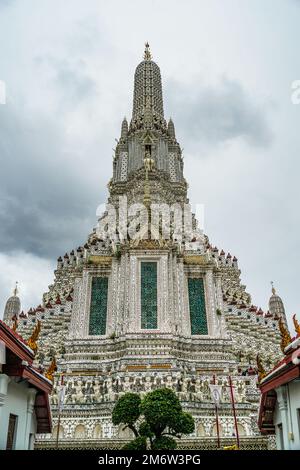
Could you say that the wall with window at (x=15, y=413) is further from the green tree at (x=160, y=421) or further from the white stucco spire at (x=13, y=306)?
the white stucco spire at (x=13, y=306)

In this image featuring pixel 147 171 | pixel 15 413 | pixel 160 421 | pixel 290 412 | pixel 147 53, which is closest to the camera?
pixel 290 412

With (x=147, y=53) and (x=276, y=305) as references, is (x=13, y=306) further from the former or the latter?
(x=147, y=53)

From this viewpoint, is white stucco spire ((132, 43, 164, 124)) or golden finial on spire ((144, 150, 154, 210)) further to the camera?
white stucco spire ((132, 43, 164, 124))

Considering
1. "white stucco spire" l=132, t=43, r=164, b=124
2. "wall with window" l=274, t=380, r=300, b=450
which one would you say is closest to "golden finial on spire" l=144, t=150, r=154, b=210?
"white stucco spire" l=132, t=43, r=164, b=124

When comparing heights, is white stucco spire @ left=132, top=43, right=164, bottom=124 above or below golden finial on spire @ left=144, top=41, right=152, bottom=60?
below

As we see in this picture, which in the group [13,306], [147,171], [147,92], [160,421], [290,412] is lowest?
[290,412]

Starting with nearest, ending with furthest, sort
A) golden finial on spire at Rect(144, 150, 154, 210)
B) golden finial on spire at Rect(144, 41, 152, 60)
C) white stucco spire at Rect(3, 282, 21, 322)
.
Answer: golden finial on spire at Rect(144, 150, 154, 210), white stucco spire at Rect(3, 282, 21, 322), golden finial on spire at Rect(144, 41, 152, 60)

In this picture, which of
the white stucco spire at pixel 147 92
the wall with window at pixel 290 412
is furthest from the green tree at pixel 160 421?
the white stucco spire at pixel 147 92

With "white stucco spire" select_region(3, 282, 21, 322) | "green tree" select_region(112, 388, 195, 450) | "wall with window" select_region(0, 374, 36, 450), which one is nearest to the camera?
"wall with window" select_region(0, 374, 36, 450)

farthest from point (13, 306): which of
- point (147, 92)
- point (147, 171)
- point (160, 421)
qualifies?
point (160, 421)

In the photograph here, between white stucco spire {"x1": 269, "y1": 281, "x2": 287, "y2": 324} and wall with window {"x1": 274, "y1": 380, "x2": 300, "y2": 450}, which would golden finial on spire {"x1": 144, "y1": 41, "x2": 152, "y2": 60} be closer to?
white stucco spire {"x1": 269, "y1": 281, "x2": 287, "y2": 324}

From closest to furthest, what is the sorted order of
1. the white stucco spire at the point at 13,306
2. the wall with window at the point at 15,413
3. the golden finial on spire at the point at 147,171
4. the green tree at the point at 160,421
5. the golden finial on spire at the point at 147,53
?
1. the wall with window at the point at 15,413
2. the green tree at the point at 160,421
3. the golden finial on spire at the point at 147,171
4. the white stucco spire at the point at 13,306
5. the golden finial on spire at the point at 147,53

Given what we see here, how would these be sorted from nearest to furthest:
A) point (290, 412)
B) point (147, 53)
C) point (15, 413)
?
point (290, 412) < point (15, 413) < point (147, 53)
